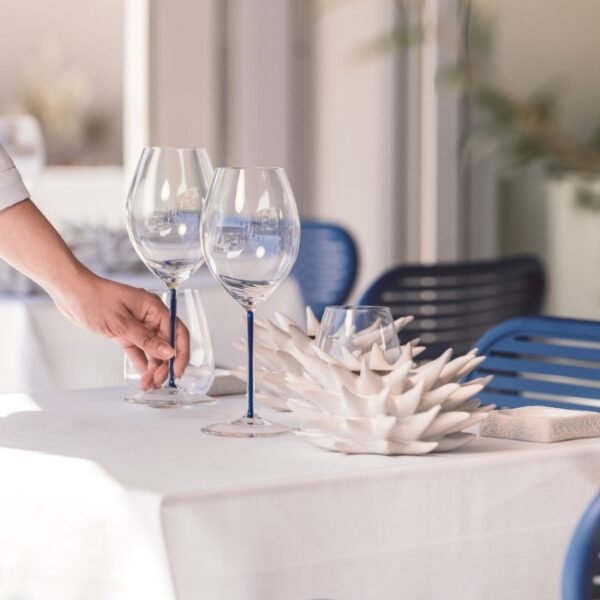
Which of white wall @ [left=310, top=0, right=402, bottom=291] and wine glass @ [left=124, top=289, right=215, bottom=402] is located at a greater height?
white wall @ [left=310, top=0, right=402, bottom=291]

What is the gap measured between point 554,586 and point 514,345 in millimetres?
838

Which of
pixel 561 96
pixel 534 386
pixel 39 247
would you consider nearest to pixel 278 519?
pixel 39 247

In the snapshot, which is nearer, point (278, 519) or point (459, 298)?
point (278, 519)

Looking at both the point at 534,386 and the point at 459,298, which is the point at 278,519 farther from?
the point at 459,298

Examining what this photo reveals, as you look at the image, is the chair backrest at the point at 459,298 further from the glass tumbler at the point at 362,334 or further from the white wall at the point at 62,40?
the white wall at the point at 62,40

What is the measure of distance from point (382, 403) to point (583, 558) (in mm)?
205

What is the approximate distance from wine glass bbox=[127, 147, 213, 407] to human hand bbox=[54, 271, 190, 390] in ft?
0.07

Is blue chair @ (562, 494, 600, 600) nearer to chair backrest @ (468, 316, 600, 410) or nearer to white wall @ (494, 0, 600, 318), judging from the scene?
chair backrest @ (468, 316, 600, 410)

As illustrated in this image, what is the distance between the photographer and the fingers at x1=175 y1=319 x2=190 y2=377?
1484mm

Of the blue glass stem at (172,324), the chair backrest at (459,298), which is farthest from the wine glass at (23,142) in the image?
the blue glass stem at (172,324)

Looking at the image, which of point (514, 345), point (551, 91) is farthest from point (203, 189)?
point (551, 91)

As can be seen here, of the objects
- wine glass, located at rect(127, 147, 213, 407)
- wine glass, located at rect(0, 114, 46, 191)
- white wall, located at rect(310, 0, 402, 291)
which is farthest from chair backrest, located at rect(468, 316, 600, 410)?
white wall, located at rect(310, 0, 402, 291)

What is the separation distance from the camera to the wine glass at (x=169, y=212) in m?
1.47

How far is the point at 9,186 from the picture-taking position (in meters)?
1.54
